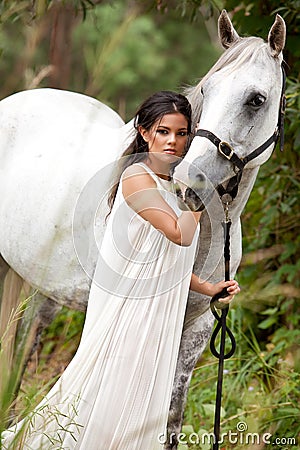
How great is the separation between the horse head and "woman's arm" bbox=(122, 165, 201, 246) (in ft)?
0.22

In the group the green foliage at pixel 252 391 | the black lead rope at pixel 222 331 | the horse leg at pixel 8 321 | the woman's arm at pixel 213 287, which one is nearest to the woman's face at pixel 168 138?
the black lead rope at pixel 222 331

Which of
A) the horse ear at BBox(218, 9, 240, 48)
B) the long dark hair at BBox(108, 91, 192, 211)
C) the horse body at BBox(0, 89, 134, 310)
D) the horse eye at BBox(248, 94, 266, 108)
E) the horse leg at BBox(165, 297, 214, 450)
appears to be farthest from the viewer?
the horse body at BBox(0, 89, 134, 310)

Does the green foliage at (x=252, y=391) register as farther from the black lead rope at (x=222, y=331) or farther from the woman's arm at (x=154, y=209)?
the woman's arm at (x=154, y=209)

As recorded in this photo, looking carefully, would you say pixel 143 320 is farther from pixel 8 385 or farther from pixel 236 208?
pixel 8 385

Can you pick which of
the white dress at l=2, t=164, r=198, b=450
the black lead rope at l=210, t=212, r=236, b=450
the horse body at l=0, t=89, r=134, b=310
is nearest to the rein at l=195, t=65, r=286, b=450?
the black lead rope at l=210, t=212, r=236, b=450

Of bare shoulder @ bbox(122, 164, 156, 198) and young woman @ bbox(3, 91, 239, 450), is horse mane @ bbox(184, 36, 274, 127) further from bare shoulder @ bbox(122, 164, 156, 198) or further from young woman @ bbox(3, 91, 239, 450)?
bare shoulder @ bbox(122, 164, 156, 198)

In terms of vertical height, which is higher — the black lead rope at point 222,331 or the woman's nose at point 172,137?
the woman's nose at point 172,137

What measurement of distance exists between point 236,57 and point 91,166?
874 mm

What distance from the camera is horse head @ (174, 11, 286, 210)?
7.25 ft

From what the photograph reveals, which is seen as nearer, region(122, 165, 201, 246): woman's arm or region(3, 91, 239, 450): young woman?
Answer: region(122, 165, 201, 246): woman's arm

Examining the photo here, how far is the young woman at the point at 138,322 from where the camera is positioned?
237cm

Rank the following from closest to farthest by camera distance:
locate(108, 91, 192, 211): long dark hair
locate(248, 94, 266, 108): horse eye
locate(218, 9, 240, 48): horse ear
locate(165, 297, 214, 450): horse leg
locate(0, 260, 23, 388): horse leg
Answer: locate(0, 260, 23, 388): horse leg
locate(248, 94, 266, 108): horse eye
locate(108, 91, 192, 211): long dark hair
locate(218, 9, 240, 48): horse ear
locate(165, 297, 214, 450): horse leg

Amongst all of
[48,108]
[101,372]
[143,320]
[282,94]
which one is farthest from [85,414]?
[48,108]

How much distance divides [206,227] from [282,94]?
20.9 inches
